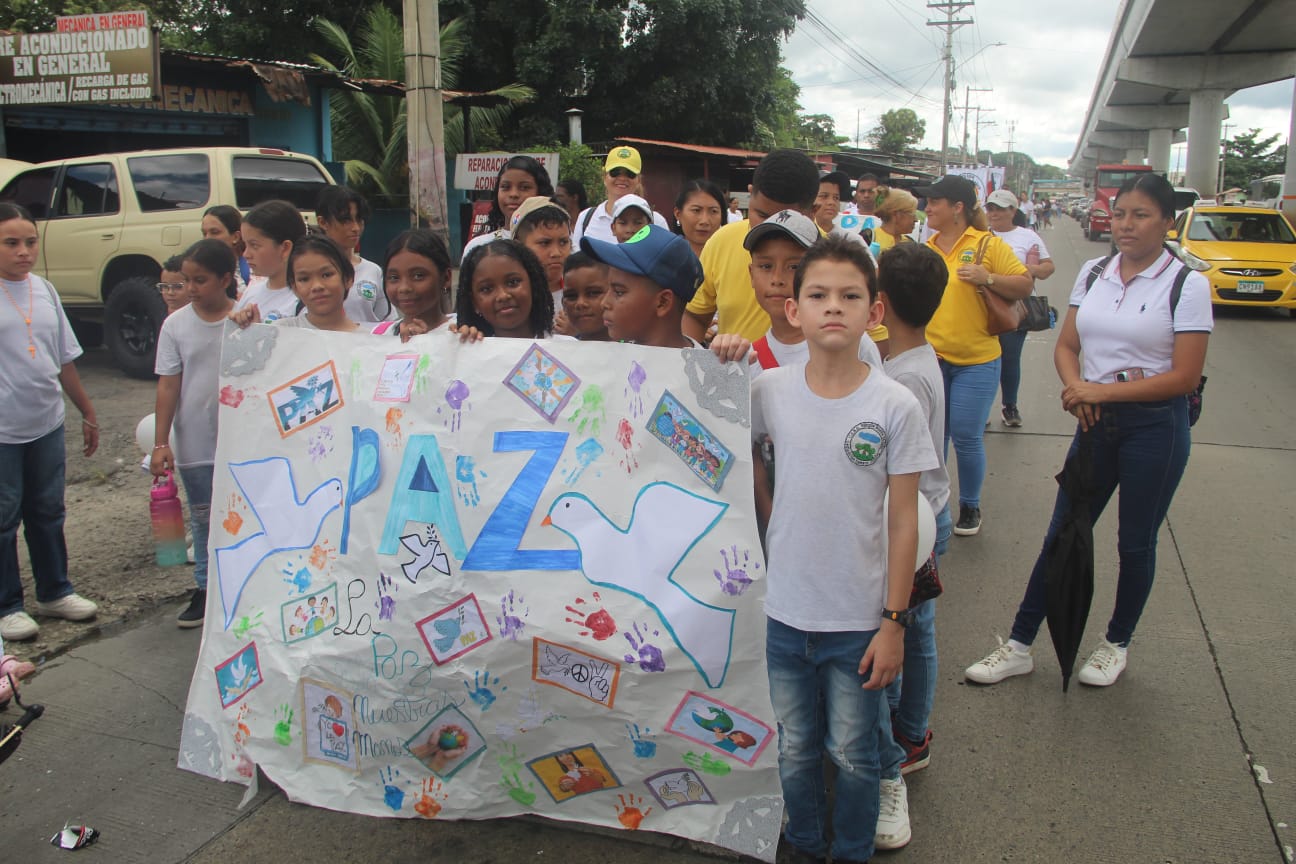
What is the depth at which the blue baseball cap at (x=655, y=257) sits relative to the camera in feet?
9.34

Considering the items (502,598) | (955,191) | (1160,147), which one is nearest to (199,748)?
(502,598)

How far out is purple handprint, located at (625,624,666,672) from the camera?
2.44m

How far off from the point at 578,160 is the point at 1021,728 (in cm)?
1660

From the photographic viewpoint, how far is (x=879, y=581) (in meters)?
2.35

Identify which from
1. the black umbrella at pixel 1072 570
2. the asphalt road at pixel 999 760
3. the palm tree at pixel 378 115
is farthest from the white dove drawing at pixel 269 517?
the palm tree at pixel 378 115

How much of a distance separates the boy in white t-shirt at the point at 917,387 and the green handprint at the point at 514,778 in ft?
3.73

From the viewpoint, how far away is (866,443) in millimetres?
2293

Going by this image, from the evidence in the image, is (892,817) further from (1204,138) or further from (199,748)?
(1204,138)

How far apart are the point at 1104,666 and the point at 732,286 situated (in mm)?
2030

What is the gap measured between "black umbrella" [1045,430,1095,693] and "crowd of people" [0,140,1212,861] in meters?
0.10

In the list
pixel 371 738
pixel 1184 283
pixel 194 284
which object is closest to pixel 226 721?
pixel 371 738

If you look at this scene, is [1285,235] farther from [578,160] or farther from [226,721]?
[226,721]

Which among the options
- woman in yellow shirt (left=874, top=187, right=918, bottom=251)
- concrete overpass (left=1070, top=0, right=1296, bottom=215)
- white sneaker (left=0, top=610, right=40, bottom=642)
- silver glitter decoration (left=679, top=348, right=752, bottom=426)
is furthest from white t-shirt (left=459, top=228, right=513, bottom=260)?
concrete overpass (left=1070, top=0, right=1296, bottom=215)

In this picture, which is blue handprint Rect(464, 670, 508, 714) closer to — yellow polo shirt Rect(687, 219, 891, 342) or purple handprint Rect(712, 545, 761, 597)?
purple handprint Rect(712, 545, 761, 597)
